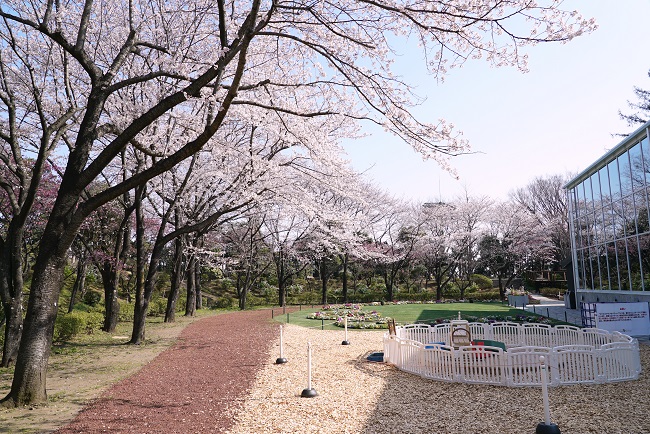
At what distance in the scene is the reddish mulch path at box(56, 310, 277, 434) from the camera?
583cm

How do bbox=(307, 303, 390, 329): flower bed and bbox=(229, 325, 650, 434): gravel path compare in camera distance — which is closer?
bbox=(229, 325, 650, 434): gravel path

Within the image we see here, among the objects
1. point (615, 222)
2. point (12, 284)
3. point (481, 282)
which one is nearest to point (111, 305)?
point (12, 284)

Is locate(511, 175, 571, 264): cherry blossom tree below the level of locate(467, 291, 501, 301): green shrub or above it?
above

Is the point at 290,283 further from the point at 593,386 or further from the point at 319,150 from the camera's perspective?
the point at 593,386

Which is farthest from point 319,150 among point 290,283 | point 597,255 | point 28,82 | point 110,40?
point 290,283

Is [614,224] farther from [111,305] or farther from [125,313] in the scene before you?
[125,313]

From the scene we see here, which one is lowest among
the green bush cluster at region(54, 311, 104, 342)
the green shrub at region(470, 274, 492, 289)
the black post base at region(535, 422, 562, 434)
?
the black post base at region(535, 422, 562, 434)

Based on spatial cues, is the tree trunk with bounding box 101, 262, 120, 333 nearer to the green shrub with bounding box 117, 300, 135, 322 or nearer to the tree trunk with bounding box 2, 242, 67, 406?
the green shrub with bounding box 117, 300, 135, 322

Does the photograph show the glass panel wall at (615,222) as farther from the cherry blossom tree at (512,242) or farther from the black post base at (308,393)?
the cherry blossom tree at (512,242)

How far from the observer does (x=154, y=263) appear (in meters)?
14.2

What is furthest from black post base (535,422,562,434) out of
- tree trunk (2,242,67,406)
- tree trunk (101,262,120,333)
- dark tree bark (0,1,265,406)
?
tree trunk (101,262,120,333)

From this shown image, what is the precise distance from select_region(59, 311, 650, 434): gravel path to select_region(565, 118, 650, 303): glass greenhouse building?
290 inches

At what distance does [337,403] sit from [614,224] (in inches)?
634

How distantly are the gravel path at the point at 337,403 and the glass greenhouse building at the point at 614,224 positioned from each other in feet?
24.1
